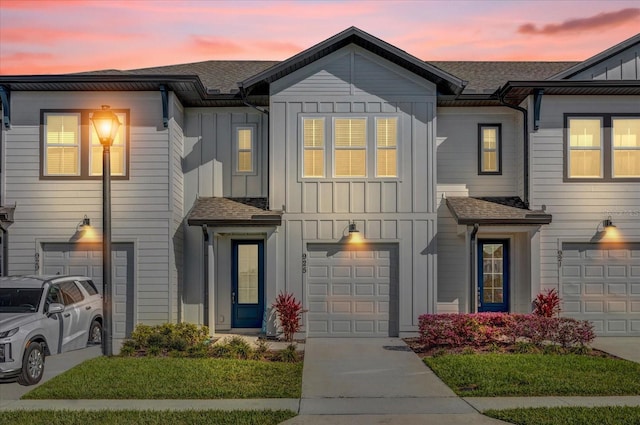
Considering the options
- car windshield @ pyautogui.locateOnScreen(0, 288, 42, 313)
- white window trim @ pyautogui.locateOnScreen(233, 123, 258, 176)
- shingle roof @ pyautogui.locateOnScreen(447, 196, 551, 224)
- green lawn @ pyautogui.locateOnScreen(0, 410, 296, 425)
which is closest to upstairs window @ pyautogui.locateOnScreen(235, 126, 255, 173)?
white window trim @ pyautogui.locateOnScreen(233, 123, 258, 176)

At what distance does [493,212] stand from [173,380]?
354 inches

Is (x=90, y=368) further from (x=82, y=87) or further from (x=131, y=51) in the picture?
(x=131, y=51)

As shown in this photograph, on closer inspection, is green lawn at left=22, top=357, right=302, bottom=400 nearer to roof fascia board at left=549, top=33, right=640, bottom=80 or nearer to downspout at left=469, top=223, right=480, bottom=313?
downspout at left=469, top=223, right=480, bottom=313

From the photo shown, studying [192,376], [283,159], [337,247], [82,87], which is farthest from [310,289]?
[82,87]

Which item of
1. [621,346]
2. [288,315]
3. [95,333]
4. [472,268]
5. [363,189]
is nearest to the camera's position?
[95,333]

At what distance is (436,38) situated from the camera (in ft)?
65.2

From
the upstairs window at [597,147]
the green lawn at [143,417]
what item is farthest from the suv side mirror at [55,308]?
the upstairs window at [597,147]

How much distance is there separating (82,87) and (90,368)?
734 centimetres

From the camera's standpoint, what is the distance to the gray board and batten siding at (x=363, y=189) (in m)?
16.1

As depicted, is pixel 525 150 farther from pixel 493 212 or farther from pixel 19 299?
pixel 19 299

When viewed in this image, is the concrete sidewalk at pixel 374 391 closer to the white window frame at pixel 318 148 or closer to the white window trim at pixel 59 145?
the white window frame at pixel 318 148

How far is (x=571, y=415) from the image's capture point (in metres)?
8.52

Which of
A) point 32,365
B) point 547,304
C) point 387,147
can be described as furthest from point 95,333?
point 547,304

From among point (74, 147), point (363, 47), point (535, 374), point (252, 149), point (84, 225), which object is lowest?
point (535, 374)
